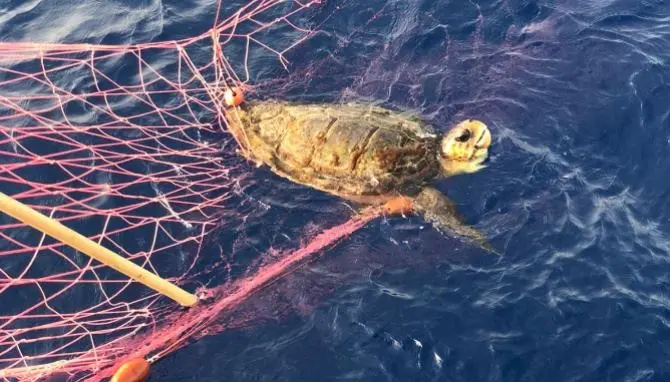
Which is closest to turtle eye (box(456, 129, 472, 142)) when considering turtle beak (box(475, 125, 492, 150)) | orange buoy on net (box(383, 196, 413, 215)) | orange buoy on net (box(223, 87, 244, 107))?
turtle beak (box(475, 125, 492, 150))

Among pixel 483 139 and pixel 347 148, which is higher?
pixel 347 148

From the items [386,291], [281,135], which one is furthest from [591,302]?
[281,135]

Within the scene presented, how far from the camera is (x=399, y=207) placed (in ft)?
27.5

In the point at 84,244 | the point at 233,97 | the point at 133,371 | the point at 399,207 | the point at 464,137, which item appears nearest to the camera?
the point at 84,244

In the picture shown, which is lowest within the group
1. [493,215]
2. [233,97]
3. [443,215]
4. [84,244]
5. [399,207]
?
[493,215]

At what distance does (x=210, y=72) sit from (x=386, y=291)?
5.31m

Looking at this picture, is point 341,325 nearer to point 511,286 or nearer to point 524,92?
point 511,286

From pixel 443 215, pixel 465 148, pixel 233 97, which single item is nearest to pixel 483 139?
pixel 465 148

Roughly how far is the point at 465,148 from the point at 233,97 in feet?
11.4

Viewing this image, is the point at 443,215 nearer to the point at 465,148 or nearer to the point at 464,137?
the point at 465,148

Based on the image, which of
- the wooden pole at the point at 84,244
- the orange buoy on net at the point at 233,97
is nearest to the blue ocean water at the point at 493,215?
the wooden pole at the point at 84,244

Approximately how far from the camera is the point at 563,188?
27.5 ft

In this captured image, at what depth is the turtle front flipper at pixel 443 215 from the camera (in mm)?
7914

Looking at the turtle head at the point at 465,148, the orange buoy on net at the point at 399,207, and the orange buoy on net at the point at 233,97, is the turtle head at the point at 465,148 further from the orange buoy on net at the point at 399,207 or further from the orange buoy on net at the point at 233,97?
the orange buoy on net at the point at 233,97
